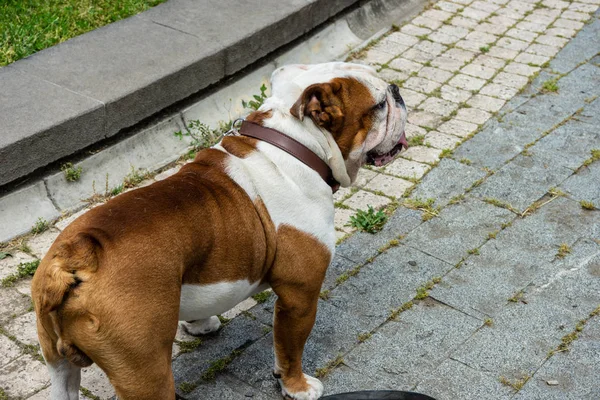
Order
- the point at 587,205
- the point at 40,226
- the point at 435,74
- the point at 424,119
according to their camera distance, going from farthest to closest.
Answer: the point at 435,74 → the point at 424,119 → the point at 587,205 → the point at 40,226

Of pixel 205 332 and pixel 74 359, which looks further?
pixel 205 332

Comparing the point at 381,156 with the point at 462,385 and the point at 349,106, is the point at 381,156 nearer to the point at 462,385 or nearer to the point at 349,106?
the point at 349,106

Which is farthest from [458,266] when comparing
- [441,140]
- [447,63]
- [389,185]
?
[447,63]

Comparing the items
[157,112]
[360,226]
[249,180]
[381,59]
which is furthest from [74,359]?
[381,59]

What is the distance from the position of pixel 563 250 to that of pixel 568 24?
3907 millimetres

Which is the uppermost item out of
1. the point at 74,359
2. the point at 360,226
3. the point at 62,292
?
the point at 62,292

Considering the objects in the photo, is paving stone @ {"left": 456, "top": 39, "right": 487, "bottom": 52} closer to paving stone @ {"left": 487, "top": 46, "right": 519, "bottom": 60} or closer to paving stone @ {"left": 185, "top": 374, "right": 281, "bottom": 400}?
paving stone @ {"left": 487, "top": 46, "right": 519, "bottom": 60}

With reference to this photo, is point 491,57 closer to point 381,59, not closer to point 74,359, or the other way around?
point 381,59

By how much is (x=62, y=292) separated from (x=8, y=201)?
2496 millimetres

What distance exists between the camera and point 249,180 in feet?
12.5

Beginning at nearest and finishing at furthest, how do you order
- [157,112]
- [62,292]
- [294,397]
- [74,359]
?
1. [62,292]
2. [74,359]
3. [294,397]
4. [157,112]

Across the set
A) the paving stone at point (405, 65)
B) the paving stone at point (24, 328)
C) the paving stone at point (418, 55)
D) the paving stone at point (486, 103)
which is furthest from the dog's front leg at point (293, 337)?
the paving stone at point (418, 55)

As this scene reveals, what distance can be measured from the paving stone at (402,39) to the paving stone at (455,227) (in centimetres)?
247

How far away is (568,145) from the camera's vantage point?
6492mm
